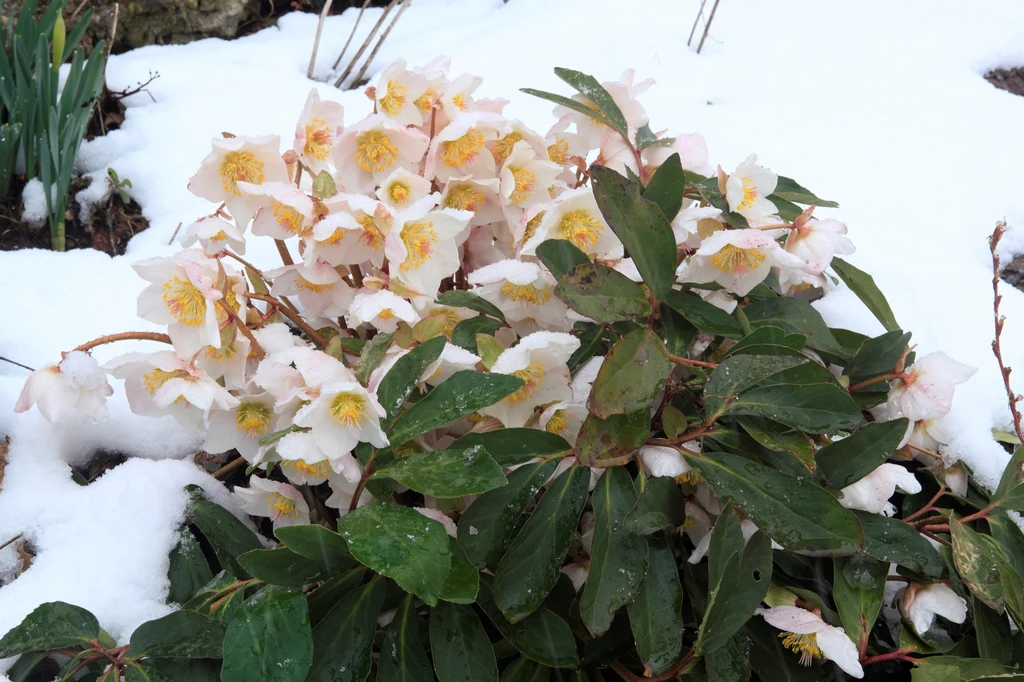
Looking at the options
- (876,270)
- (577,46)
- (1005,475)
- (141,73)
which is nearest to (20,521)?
(1005,475)

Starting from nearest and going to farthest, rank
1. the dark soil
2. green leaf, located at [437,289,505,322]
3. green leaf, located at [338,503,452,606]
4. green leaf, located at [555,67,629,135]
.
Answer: green leaf, located at [338,503,452,606]
green leaf, located at [437,289,505,322]
green leaf, located at [555,67,629,135]
the dark soil

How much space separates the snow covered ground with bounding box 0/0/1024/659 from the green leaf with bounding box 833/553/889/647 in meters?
0.30

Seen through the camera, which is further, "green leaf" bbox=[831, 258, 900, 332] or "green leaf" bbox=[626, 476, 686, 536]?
"green leaf" bbox=[831, 258, 900, 332]

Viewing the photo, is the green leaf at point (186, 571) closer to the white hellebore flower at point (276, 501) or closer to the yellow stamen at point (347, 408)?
the white hellebore flower at point (276, 501)

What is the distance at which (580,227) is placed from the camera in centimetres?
80

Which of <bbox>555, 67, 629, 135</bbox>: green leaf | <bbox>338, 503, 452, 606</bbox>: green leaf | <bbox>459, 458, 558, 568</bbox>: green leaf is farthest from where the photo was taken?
<bbox>555, 67, 629, 135</bbox>: green leaf

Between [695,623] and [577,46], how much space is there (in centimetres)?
172

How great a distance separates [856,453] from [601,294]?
284 mm

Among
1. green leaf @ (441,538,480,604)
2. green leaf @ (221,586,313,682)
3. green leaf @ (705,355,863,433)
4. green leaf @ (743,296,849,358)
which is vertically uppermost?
green leaf @ (705,355,863,433)

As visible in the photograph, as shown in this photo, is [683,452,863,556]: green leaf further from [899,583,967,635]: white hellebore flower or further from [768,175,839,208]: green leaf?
[768,175,839,208]: green leaf

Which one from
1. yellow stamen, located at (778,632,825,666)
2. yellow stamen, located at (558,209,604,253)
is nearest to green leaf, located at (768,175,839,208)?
yellow stamen, located at (558,209,604,253)

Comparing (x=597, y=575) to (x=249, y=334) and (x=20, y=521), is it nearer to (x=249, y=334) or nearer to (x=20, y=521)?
(x=249, y=334)

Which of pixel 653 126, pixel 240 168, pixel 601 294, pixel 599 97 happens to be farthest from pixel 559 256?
pixel 653 126

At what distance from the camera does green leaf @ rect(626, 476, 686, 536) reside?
63 cm
